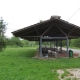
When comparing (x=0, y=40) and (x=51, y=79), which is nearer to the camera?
(x=51, y=79)

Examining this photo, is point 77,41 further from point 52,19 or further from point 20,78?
point 20,78

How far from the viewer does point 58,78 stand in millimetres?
6547

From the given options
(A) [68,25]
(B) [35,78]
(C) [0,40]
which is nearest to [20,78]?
(B) [35,78]

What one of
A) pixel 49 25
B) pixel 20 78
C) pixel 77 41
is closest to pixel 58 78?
pixel 20 78

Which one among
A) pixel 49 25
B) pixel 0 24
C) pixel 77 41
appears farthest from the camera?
pixel 0 24

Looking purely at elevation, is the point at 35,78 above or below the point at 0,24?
below

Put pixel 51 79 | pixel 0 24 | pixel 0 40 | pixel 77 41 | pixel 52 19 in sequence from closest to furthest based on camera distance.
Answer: pixel 51 79 → pixel 52 19 → pixel 0 40 → pixel 77 41 → pixel 0 24

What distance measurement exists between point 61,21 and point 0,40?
14131mm

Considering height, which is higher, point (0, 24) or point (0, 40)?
point (0, 24)

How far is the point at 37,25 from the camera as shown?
14.7 meters

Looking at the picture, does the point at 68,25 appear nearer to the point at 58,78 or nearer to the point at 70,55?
the point at 70,55

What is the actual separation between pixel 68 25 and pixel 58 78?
913cm

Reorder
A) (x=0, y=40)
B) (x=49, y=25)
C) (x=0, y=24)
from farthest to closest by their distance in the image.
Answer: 1. (x=0, y=24)
2. (x=0, y=40)
3. (x=49, y=25)

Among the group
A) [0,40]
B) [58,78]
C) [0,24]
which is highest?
[0,24]
